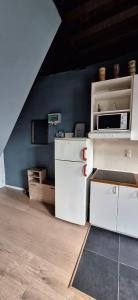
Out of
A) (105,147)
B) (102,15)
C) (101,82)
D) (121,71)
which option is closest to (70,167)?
(105,147)

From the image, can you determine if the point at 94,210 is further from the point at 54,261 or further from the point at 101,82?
the point at 101,82

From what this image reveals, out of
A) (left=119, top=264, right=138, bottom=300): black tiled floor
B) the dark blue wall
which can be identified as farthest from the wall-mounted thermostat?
(left=119, top=264, right=138, bottom=300): black tiled floor

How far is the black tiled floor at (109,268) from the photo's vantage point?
136 centimetres

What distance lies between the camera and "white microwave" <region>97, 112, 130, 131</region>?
76.8 inches

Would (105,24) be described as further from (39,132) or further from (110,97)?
(39,132)

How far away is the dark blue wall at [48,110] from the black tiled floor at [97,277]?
181cm

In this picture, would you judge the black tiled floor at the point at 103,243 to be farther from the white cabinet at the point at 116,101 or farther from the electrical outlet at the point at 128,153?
the white cabinet at the point at 116,101

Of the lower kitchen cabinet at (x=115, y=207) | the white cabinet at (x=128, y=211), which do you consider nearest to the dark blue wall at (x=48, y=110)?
the lower kitchen cabinet at (x=115, y=207)

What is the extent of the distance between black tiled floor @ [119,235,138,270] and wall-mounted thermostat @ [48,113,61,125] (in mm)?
2255

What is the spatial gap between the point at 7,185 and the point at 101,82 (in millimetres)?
3449

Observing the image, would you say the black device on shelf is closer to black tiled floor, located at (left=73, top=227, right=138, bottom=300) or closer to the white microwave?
the white microwave

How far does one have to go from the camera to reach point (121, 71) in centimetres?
228

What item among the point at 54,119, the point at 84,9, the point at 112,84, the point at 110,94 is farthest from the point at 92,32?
the point at 54,119

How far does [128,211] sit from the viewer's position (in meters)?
1.95
